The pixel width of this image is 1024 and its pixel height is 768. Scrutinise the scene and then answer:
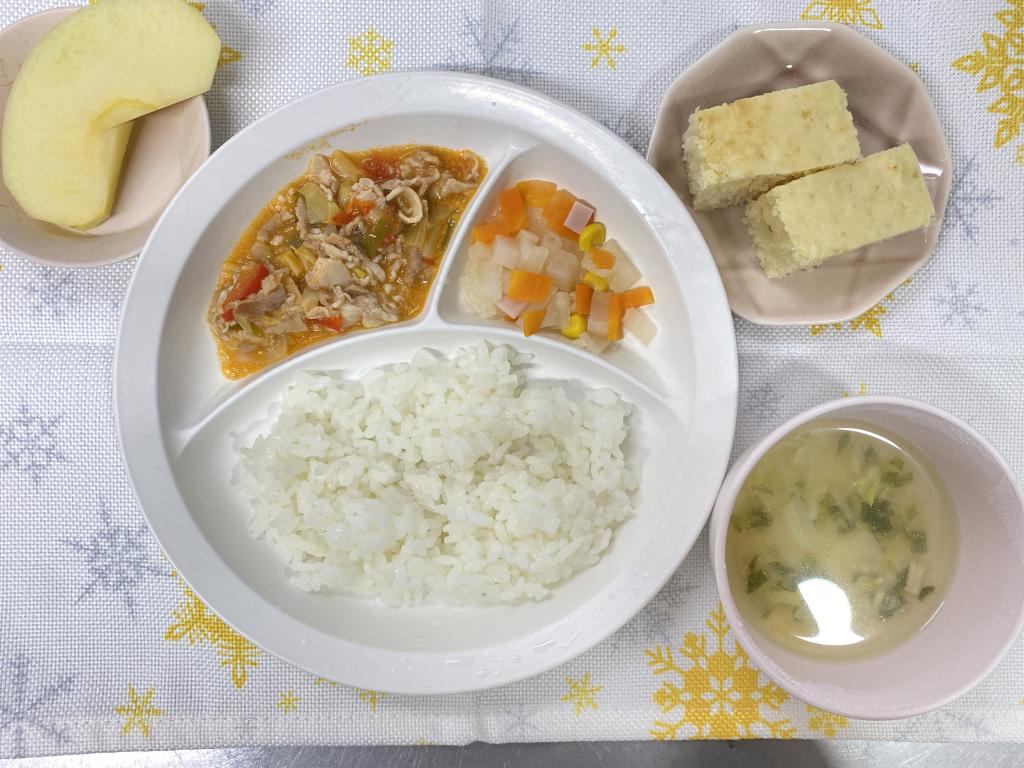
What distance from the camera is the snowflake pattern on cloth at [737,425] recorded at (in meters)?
2.16

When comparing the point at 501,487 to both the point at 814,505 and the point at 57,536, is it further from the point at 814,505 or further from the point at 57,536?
the point at 57,536

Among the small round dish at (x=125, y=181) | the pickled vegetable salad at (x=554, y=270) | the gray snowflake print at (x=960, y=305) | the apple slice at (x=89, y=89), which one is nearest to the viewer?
→ the apple slice at (x=89, y=89)

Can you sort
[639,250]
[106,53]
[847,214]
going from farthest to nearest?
[639,250] → [847,214] → [106,53]

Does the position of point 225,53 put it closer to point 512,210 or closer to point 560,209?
point 512,210

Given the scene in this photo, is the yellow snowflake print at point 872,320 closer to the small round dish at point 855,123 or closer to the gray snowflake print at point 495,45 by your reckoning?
the small round dish at point 855,123

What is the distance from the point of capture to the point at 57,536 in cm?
217

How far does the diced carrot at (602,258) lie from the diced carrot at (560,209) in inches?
3.4

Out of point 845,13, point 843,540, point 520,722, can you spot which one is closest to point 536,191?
point 845,13

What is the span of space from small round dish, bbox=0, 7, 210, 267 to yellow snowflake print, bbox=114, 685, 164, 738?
1356 millimetres

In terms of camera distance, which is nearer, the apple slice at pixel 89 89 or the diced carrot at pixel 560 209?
the apple slice at pixel 89 89

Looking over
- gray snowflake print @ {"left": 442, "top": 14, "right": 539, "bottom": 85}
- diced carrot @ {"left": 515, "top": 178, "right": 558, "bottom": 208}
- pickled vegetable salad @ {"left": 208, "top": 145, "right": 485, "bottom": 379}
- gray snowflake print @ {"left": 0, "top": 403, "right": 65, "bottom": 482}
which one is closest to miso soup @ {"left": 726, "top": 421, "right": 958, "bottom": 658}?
diced carrot @ {"left": 515, "top": 178, "right": 558, "bottom": 208}

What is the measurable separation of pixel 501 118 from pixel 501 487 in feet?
3.45

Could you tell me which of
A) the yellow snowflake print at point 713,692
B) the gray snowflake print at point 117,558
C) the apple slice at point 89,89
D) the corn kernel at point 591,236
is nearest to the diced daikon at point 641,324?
the corn kernel at point 591,236

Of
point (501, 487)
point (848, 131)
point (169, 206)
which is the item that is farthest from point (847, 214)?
point (169, 206)
